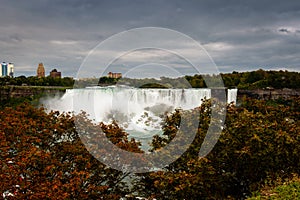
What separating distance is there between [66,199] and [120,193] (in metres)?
1.35

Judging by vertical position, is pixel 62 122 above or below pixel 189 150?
above

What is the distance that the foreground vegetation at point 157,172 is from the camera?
634 centimetres

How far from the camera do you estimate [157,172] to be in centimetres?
695

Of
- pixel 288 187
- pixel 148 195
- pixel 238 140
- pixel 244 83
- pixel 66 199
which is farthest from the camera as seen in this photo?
pixel 244 83

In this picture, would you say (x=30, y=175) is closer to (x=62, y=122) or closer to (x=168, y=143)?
(x=62, y=122)

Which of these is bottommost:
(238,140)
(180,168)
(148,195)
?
(148,195)

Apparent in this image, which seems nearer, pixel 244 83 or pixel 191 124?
pixel 191 124

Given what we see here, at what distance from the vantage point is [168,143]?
7.60 meters

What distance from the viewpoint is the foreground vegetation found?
6.34 metres

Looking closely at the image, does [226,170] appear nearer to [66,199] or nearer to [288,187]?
[288,187]

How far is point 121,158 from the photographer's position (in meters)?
7.13

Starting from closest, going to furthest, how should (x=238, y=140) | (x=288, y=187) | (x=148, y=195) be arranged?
(x=288, y=187) < (x=238, y=140) < (x=148, y=195)

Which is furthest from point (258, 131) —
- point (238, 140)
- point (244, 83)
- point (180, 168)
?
point (244, 83)

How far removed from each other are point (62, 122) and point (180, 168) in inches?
101
